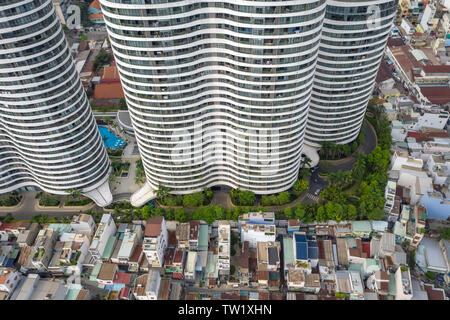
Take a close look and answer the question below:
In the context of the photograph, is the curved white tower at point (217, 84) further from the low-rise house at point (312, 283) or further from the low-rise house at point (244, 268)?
the low-rise house at point (312, 283)

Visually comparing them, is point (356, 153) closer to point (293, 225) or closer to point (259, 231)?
point (293, 225)

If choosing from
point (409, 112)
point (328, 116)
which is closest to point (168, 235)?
point (328, 116)

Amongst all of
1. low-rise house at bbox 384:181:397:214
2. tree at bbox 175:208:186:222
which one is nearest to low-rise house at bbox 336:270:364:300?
low-rise house at bbox 384:181:397:214

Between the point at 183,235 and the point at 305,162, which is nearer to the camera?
the point at 183,235

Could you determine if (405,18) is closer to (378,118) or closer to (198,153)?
(378,118)

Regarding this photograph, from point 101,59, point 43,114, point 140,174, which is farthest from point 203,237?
point 101,59

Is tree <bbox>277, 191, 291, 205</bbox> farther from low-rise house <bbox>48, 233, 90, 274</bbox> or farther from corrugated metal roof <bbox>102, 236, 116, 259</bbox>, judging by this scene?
low-rise house <bbox>48, 233, 90, 274</bbox>

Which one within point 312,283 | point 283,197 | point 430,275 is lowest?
point 430,275
